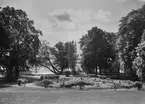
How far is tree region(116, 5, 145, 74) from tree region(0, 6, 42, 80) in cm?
1990

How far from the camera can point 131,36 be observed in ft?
144

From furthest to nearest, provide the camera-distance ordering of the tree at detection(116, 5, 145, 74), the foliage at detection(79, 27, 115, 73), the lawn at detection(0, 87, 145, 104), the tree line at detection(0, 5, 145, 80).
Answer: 1. the foliage at detection(79, 27, 115, 73)
2. the tree at detection(116, 5, 145, 74)
3. the tree line at detection(0, 5, 145, 80)
4. the lawn at detection(0, 87, 145, 104)

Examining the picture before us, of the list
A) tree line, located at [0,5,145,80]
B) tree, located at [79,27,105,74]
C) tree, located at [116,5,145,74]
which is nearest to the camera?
tree line, located at [0,5,145,80]

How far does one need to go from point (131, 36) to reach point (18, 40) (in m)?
24.8

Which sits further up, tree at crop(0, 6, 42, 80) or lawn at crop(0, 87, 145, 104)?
tree at crop(0, 6, 42, 80)

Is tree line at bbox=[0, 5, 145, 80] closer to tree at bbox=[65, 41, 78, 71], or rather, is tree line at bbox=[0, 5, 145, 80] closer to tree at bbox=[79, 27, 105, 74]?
tree at bbox=[79, 27, 105, 74]

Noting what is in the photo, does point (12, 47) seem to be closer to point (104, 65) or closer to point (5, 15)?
point (5, 15)

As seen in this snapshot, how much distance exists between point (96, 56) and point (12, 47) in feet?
74.7

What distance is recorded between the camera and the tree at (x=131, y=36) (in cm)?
4256

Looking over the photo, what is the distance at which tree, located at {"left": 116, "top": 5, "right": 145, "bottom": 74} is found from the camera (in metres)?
42.6

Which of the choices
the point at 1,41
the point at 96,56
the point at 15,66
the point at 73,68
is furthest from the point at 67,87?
the point at 73,68

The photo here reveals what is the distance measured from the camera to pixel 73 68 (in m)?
70.2

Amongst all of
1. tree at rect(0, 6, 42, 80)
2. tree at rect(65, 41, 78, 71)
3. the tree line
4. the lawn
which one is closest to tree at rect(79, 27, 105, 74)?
the tree line

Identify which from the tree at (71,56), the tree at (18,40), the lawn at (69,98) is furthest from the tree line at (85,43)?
the lawn at (69,98)
